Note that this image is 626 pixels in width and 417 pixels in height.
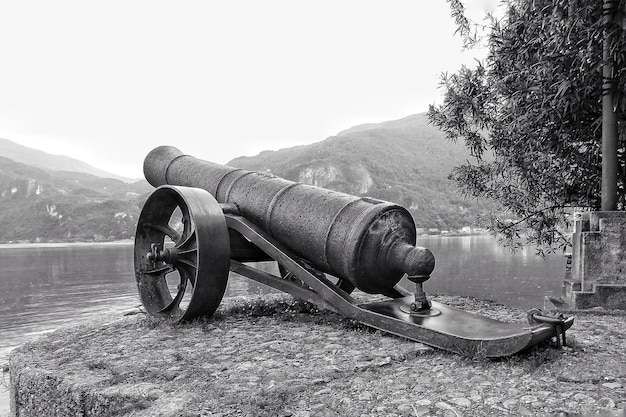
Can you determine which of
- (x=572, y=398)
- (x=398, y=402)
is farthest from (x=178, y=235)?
(x=572, y=398)

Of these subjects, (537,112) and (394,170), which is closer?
(537,112)

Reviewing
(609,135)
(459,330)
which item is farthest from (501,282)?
(459,330)

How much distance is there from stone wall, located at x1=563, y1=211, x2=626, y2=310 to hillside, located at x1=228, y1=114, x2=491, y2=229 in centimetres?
10397

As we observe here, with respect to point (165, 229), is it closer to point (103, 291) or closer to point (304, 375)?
point (304, 375)

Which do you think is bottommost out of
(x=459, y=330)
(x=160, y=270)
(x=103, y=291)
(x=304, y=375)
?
(x=103, y=291)

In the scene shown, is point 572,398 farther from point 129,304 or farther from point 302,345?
point 129,304

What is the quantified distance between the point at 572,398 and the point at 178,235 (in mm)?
5027

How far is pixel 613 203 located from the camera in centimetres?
723

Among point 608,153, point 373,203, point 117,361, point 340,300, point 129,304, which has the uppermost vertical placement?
point 608,153

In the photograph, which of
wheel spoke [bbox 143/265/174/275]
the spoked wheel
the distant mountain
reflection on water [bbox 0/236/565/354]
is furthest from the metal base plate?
the distant mountain

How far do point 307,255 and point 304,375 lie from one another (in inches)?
81.7

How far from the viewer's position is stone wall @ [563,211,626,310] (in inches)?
269

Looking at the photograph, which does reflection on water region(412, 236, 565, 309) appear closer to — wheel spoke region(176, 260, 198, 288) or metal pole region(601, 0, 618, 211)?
metal pole region(601, 0, 618, 211)

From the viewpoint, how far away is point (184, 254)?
6445mm
